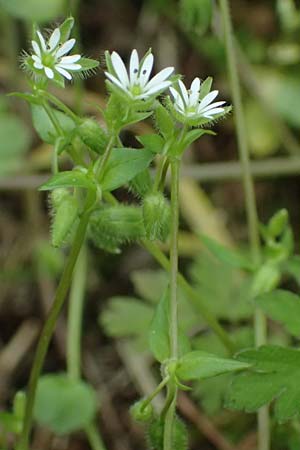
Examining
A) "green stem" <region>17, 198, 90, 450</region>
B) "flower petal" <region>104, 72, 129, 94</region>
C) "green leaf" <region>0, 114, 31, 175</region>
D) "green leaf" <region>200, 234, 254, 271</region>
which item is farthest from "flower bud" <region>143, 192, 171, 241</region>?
"green leaf" <region>0, 114, 31, 175</region>

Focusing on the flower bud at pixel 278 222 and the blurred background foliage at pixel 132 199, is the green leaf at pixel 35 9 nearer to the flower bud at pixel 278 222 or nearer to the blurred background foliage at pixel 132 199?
the blurred background foliage at pixel 132 199

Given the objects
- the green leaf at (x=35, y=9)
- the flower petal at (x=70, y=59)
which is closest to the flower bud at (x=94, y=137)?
the flower petal at (x=70, y=59)

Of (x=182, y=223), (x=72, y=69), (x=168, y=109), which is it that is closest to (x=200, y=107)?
(x=168, y=109)

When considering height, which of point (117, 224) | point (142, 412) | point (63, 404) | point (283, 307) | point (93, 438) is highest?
point (117, 224)

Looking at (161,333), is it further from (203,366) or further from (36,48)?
(36,48)

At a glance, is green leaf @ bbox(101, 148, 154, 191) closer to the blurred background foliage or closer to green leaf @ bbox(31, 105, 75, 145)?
green leaf @ bbox(31, 105, 75, 145)

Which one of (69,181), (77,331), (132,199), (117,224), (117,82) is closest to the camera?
(117,82)

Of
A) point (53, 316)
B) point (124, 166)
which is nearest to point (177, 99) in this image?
point (124, 166)
